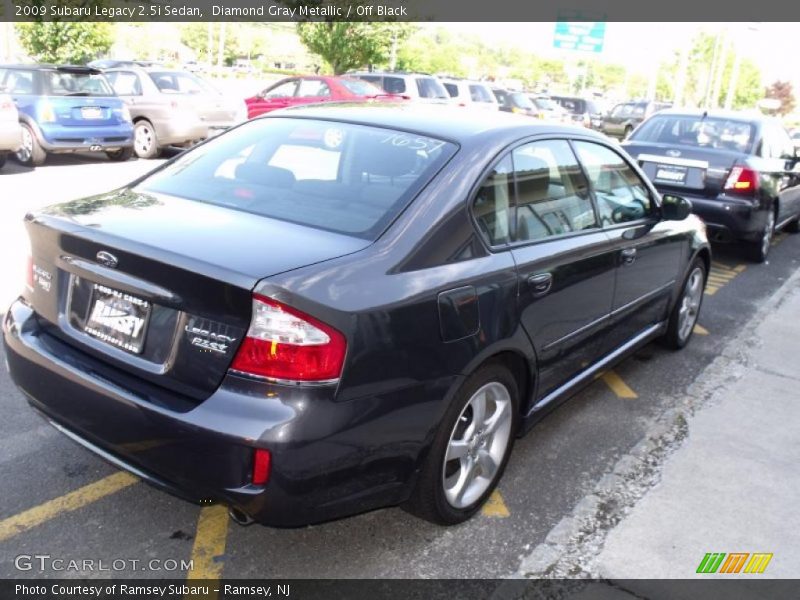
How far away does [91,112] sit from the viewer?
39.2ft

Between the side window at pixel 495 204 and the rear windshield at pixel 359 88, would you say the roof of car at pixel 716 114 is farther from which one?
the rear windshield at pixel 359 88

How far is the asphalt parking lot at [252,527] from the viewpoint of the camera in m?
2.79

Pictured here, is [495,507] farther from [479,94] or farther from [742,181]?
[479,94]

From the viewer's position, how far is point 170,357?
96.7 inches

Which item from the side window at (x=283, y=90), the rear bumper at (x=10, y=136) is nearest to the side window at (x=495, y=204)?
the rear bumper at (x=10, y=136)

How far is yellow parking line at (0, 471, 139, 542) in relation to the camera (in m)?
2.89

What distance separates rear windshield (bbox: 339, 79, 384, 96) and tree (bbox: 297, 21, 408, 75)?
39.6 ft

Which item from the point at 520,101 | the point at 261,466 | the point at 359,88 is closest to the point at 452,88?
the point at 520,101

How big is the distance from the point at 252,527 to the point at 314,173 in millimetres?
1493

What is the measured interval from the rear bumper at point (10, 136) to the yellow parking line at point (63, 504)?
8.63m

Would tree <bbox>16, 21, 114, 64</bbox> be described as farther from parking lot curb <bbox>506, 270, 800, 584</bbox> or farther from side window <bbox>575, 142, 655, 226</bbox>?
parking lot curb <bbox>506, 270, 800, 584</bbox>

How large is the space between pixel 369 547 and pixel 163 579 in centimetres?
77

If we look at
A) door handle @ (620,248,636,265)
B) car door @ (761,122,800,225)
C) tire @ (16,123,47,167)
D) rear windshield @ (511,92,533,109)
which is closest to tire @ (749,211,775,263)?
car door @ (761,122,800,225)

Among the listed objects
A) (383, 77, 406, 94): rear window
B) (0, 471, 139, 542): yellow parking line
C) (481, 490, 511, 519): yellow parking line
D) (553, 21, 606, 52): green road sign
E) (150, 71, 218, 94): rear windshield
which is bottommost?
(0, 471, 139, 542): yellow parking line
